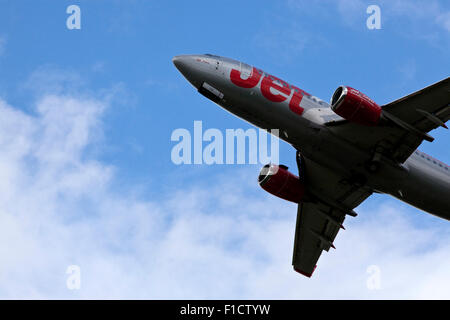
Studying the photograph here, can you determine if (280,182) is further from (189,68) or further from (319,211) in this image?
(189,68)

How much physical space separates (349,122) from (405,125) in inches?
146

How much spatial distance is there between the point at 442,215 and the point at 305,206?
10.5m

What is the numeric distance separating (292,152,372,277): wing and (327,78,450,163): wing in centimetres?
421

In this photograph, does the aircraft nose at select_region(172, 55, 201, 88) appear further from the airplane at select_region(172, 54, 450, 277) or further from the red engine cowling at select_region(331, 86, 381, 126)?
the red engine cowling at select_region(331, 86, 381, 126)

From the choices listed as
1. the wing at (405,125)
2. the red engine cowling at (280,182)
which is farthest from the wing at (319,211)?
the wing at (405,125)

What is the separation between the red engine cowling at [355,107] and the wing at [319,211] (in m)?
6.27

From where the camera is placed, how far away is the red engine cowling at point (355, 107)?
138ft

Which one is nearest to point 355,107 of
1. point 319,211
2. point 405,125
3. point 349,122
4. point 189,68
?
point 349,122

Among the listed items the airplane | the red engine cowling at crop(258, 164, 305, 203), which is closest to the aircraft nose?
the airplane

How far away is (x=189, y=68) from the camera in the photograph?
44062mm

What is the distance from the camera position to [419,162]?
46.3 m

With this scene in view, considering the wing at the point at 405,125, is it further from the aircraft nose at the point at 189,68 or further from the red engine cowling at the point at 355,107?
the aircraft nose at the point at 189,68
